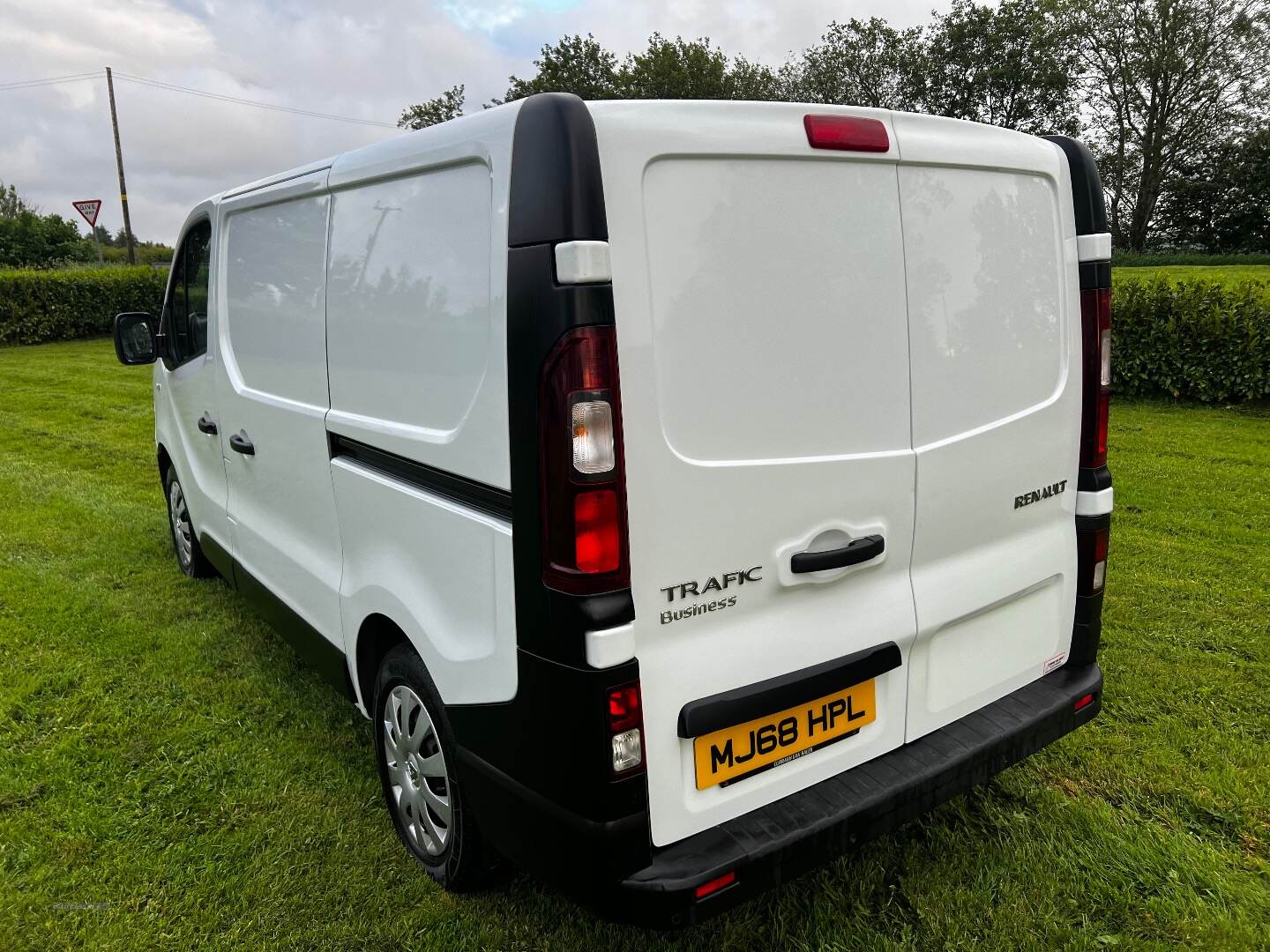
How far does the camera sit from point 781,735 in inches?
80.2

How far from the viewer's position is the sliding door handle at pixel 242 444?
3.43 m

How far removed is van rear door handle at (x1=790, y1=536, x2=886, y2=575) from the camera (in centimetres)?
201

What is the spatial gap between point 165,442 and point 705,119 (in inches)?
163

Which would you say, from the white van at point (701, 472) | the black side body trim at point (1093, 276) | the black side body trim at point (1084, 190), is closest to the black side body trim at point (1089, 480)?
the white van at point (701, 472)

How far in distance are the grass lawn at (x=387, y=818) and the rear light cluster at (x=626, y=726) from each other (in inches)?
29.8

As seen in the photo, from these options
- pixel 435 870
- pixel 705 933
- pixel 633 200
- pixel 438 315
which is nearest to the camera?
pixel 633 200

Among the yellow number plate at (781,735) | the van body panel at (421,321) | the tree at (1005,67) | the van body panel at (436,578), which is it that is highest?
the tree at (1005,67)

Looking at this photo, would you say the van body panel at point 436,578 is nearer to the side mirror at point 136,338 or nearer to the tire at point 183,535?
the side mirror at point 136,338

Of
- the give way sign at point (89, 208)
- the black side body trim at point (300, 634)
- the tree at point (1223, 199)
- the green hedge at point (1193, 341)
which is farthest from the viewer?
the tree at point (1223, 199)

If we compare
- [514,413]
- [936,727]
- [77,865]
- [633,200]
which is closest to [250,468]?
[77,865]

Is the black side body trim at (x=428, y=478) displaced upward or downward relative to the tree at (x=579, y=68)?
downward

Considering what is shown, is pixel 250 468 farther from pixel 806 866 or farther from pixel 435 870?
pixel 806 866

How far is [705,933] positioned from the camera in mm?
2291

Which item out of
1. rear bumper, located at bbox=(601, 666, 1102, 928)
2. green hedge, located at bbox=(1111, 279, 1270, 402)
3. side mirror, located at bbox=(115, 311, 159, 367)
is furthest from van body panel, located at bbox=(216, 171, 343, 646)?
green hedge, located at bbox=(1111, 279, 1270, 402)
